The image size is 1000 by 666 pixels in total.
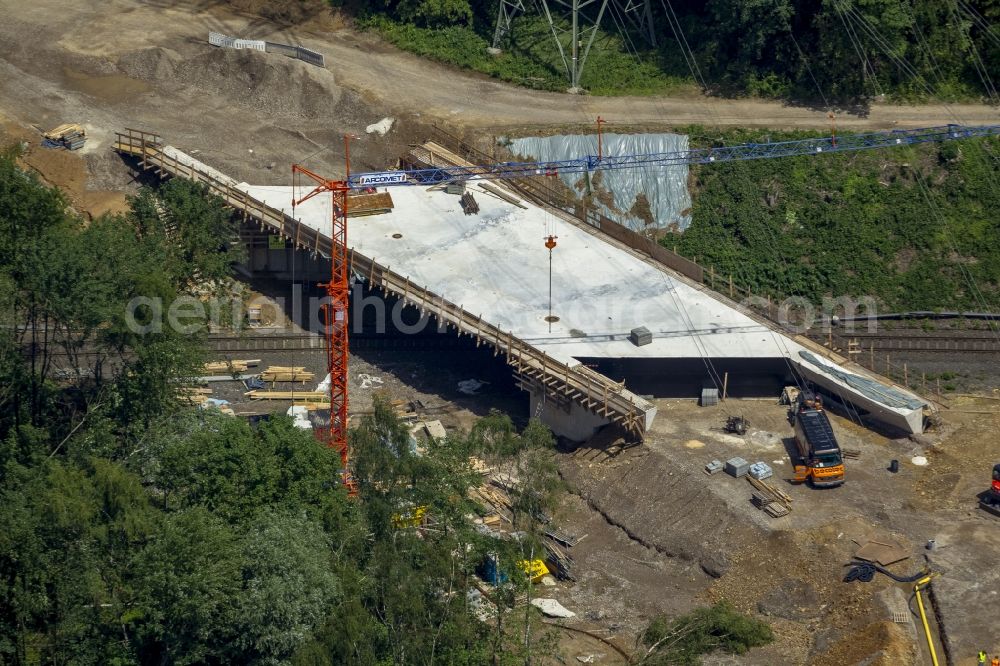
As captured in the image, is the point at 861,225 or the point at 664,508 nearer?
the point at 664,508

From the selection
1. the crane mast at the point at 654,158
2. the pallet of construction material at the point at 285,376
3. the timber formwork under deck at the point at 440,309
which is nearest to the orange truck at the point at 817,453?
the timber formwork under deck at the point at 440,309

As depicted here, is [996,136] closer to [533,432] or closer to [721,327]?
[721,327]

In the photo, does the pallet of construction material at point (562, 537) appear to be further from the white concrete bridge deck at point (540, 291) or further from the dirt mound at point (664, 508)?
the white concrete bridge deck at point (540, 291)

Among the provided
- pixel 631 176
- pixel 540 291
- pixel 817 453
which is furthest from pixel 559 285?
pixel 817 453

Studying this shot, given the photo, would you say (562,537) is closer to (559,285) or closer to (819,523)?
(819,523)

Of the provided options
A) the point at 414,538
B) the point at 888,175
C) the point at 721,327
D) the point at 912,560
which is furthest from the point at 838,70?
the point at 414,538

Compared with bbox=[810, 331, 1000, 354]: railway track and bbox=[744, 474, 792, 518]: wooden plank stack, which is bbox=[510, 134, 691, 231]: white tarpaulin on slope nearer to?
bbox=[810, 331, 1000, 354]: railway track
